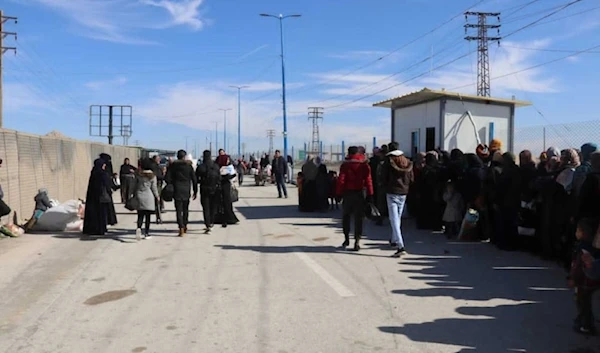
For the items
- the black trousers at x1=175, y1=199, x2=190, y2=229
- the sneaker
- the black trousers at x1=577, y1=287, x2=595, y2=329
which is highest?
the black trousers at x1=175, y1=199, x2=190, y2=229

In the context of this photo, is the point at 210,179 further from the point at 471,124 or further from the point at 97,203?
the point at 471,124

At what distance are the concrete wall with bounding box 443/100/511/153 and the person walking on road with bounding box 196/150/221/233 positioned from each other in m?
7.30

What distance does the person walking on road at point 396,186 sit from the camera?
9391 mm

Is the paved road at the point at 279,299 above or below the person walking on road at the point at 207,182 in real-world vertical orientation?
below

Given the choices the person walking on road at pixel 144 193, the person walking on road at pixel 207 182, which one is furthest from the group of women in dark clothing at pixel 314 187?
the person walking on road at pixel 144 193

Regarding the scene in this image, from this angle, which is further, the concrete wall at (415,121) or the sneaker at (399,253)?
the concrete wall at (415,121)

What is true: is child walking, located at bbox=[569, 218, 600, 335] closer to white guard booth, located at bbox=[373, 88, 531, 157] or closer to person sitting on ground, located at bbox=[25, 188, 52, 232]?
person sitting on ground, located at bbox=[25, 188, 52, 232]

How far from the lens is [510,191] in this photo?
9406mm

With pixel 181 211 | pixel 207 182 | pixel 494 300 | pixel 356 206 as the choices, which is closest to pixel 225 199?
pixel 207 182

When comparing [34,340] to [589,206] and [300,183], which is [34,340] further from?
[300,183]

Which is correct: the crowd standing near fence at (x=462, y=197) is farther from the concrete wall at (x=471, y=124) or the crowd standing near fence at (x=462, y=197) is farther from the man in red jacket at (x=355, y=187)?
the concrete wall at (x=471, y=124)

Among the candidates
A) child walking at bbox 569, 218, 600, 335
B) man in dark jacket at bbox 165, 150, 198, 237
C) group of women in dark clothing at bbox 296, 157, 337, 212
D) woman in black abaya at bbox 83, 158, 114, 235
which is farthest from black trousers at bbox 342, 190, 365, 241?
group of women in dark clothing at bbox 296, 157, 337, 212

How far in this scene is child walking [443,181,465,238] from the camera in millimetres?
11039

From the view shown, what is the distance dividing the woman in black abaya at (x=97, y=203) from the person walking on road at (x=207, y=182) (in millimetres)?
1974
